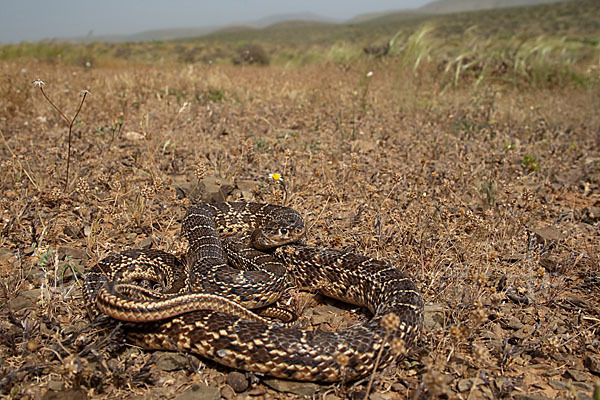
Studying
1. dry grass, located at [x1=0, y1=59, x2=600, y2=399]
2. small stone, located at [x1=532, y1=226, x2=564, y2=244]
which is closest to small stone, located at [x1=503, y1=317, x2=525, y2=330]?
dry grass, located at [x1=0, y1=59, x2=600, y2=399]

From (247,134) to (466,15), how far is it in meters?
99.7

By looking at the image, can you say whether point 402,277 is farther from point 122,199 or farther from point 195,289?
point 122,199

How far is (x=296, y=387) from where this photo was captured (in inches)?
126

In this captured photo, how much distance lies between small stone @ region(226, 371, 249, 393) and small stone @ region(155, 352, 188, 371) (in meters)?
0.43

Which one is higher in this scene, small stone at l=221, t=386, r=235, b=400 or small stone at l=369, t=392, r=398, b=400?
small stone at l=221, t=386, r=235, b=400

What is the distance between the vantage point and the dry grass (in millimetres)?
3373

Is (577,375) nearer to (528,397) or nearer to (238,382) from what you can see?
(528,397)

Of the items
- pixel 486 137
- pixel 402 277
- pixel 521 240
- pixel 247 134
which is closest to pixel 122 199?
pixel 247 134

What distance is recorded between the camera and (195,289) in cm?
410

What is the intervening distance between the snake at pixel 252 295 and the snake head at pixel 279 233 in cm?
1

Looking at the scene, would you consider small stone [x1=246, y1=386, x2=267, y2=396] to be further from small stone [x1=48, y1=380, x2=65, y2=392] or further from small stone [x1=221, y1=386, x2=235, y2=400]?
small stone [x1=48, y1=380, x2=65, y2=392]

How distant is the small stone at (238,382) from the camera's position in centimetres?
322

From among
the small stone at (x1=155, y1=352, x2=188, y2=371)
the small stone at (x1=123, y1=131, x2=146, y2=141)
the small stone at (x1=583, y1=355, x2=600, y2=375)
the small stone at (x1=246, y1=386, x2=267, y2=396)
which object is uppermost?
the small stone at (x1=123, y1=131, x2=146, y2=141)

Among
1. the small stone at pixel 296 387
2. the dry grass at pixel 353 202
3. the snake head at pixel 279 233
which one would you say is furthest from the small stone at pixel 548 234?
the small stone at pixel 296 387
